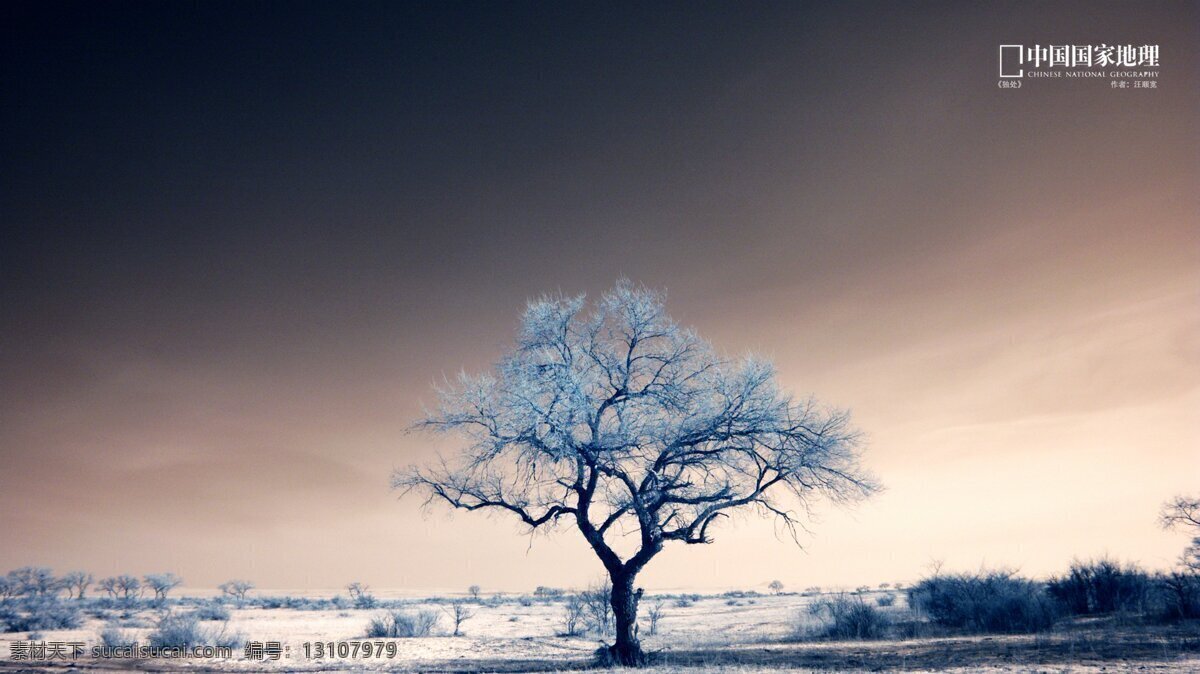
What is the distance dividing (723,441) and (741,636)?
1062 cm

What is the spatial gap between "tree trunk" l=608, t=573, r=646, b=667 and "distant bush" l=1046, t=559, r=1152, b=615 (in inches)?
657

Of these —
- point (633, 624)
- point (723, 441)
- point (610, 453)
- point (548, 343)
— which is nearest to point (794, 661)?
point (633, 624)

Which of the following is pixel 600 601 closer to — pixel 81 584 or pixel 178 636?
pixel 178 636

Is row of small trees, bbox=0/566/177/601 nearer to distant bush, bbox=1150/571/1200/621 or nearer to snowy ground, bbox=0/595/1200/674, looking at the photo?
snowy ground, bbox=0/595/1200/674

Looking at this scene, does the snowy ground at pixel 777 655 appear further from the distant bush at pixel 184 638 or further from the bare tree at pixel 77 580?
the bare tree at pixel 77 580

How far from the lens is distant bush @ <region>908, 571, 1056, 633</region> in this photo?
64.9ft

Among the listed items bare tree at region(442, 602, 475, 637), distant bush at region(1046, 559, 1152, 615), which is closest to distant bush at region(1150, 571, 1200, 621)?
distant bush at region(1046, 559, 1152, 615)

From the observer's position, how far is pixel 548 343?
17594mm

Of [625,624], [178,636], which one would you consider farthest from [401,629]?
[625,624]

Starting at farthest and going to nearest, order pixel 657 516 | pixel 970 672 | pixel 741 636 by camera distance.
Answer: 1. pixel 741 636
2. pixel 657 516
3. pixel 970 672

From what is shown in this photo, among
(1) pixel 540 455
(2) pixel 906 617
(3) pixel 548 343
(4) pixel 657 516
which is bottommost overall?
(2) pixel 906 617

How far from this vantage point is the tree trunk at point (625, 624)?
50.1 feet

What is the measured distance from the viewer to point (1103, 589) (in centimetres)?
2173

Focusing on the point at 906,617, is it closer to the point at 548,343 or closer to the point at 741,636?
the point at 741,636
